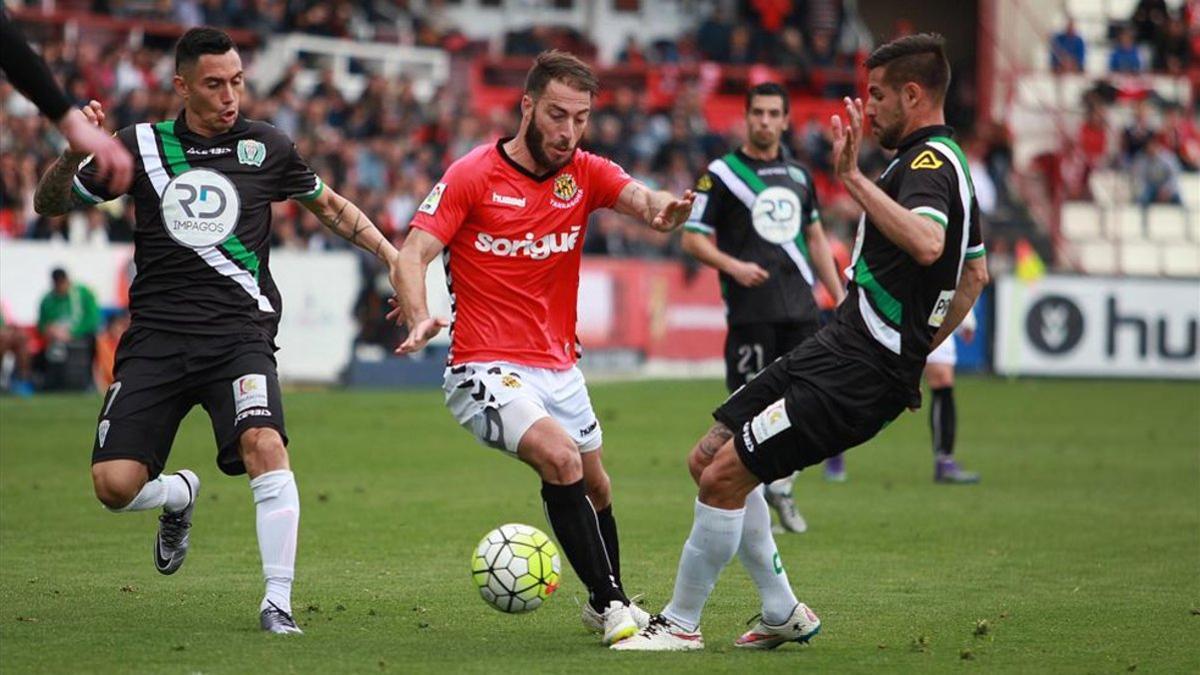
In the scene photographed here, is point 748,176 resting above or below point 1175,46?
below

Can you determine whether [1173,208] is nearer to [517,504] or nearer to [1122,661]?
[517,504]

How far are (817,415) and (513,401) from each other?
1.38m

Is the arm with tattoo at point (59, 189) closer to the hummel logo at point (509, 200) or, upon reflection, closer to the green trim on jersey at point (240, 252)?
the green trim on jersey at point (240, 252)

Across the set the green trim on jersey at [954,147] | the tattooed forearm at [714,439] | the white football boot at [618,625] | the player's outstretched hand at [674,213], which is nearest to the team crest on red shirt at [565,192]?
the player's outstretched hand at [674,213]

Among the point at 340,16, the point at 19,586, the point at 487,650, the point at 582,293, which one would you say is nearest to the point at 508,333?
the point at 487,650

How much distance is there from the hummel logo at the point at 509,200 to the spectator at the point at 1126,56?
101 feet

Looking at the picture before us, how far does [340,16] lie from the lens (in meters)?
34.2

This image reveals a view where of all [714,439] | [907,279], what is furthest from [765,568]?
[907,279]

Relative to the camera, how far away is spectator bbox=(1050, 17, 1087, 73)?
36.9 m

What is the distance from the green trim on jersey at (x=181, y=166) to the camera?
8.58m

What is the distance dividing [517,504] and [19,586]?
4811 mm

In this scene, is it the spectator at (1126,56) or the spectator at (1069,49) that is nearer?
the spectator at (1069,49)

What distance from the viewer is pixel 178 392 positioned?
8.59m

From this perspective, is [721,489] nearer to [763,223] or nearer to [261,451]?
[261,451]
